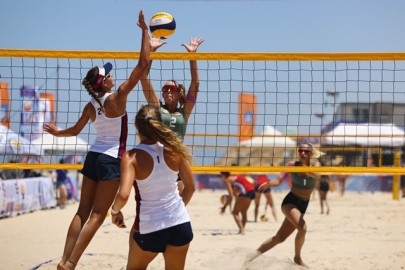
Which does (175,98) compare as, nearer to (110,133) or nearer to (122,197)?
(110,133)

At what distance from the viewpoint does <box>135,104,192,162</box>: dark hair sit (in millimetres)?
4117

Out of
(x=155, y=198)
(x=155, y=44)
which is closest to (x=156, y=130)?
(x=155, y=198)

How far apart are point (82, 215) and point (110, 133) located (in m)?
0.67

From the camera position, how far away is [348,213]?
17.6m

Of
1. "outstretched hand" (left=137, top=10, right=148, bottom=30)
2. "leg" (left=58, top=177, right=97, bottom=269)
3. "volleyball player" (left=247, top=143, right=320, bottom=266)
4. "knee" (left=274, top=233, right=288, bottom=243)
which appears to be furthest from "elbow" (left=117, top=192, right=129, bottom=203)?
"knee" (left=274, top=233, right=288, bottom=243)

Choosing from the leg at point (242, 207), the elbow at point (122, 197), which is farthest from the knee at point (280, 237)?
the leg at point (242, 207)

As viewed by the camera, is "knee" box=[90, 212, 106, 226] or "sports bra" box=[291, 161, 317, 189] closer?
"knee" box=[90, 212, 106, 226]

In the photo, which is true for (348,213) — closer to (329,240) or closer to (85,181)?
(329,240)

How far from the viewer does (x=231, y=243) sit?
33.7 ft

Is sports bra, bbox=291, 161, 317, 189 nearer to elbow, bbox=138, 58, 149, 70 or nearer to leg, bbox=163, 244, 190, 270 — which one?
elbow, bbox=138, 58, 149, 70

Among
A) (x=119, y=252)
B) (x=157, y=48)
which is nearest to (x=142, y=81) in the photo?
(x=157, y=48)

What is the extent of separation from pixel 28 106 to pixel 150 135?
1484cm

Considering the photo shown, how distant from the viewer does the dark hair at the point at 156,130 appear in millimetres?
4117

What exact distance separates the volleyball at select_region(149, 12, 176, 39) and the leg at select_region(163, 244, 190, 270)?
2.40 meters
